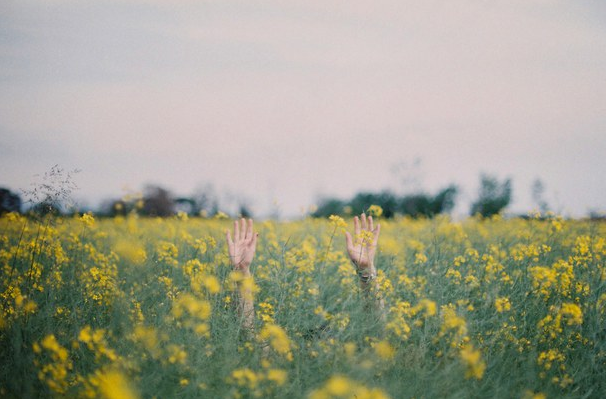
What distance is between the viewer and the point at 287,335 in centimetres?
331

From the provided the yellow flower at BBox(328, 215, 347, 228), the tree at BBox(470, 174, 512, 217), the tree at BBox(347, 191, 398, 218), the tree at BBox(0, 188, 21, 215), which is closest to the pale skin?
the yellow flower at BBox(328, 215, 347, 228)

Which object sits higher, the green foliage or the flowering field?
the green foliage

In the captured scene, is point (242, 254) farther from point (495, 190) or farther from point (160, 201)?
point (495, 190)

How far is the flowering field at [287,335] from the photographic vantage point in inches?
98.3

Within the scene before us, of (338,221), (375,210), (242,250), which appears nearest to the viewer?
(338,221)

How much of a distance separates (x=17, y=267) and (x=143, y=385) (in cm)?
282

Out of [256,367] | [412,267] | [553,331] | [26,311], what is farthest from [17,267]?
[553,331]

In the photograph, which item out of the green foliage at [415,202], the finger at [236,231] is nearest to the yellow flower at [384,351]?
the finger at [236,231]

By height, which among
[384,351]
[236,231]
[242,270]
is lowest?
[384,351]

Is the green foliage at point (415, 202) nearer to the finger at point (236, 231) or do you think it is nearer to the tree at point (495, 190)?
the tree at point (495, 190)

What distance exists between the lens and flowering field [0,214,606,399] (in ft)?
8.20

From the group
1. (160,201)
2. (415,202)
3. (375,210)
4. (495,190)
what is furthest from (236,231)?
(495,190)

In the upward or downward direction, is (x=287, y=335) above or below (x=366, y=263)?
below

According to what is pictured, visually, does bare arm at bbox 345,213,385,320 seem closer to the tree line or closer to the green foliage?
the tree line
